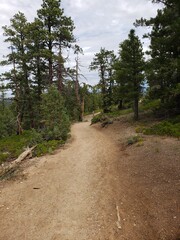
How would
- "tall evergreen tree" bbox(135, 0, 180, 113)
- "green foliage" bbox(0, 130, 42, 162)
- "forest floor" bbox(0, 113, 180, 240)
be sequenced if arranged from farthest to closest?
"tall evergreen tree" bbox(135, 0, 180, 113), "green foliage" bbox(0, 130, 42, 162), "forest floor" bbox(0, 113, 180, 240)

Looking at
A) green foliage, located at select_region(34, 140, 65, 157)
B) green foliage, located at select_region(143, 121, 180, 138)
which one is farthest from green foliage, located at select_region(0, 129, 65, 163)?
green foliage, located at select_region(143, 121, 180, 138)

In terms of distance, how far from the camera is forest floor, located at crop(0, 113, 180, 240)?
19.0ft

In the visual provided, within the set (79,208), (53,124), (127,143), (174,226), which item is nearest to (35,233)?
(79,208)

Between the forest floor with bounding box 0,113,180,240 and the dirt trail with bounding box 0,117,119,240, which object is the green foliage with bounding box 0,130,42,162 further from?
the dirt trail with bounding box 0,117,119,240

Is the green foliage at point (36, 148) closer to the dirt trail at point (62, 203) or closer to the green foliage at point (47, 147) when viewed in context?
the green foliage at point (47, 147)

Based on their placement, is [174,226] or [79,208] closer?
[174,226]

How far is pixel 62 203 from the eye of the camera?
7363mm

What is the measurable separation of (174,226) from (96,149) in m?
9.03

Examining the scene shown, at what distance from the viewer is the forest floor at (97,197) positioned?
579 centimetres

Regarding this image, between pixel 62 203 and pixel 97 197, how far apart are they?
1.25m

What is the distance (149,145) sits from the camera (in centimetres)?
1294

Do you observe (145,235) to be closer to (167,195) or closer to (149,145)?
(167,195)

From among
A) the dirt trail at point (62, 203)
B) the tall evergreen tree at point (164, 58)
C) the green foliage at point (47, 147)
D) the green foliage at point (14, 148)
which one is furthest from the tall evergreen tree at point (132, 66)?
the dirt trail at point (62, 203)

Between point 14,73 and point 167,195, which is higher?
point 14,73
